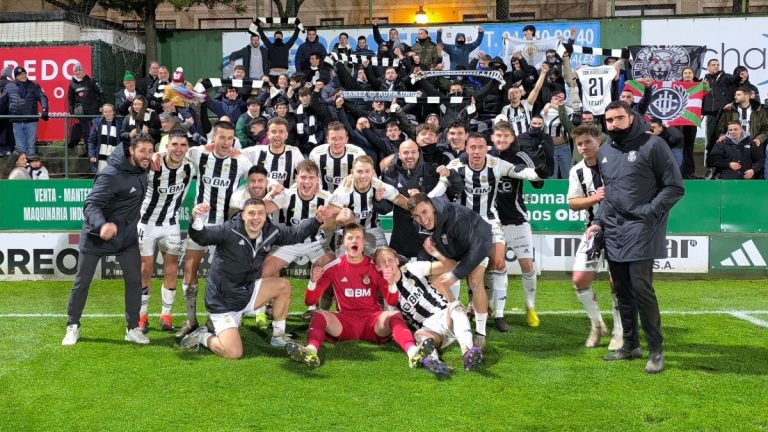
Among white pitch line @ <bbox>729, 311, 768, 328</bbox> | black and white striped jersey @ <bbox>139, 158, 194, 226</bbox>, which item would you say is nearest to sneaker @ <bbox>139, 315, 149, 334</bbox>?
black and white striped jersey @ <bbox>139, 158, 194, 226</bbox>

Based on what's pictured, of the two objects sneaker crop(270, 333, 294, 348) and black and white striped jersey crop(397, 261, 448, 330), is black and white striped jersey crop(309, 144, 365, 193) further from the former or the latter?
sneaker crop(270, 333, 294, 348)

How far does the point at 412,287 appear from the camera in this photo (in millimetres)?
8016

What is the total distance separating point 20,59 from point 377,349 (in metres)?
15.0

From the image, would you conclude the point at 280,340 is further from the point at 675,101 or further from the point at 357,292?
the point at 675,101

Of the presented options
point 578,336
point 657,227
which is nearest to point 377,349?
point 578,336

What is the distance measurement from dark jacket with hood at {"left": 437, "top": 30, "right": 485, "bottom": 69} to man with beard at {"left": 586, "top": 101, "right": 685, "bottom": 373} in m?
12.1

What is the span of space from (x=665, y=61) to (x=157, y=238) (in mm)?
11161

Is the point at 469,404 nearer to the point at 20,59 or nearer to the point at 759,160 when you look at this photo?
the point at 759,160

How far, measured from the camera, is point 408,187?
920cm

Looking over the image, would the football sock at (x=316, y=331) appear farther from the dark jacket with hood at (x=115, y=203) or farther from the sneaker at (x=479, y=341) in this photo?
the dark jacket with hood at (x=115, y=203)

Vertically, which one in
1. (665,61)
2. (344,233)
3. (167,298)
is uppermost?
(665,61)

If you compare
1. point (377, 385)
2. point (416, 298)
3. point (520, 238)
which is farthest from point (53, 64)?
point (377, 385)

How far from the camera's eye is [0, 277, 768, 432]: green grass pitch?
5848 millimetres

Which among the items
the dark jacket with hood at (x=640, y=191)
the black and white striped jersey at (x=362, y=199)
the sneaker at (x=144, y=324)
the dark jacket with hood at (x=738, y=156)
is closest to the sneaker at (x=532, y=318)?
the black and white striped jersey at (x=362, y=199)
